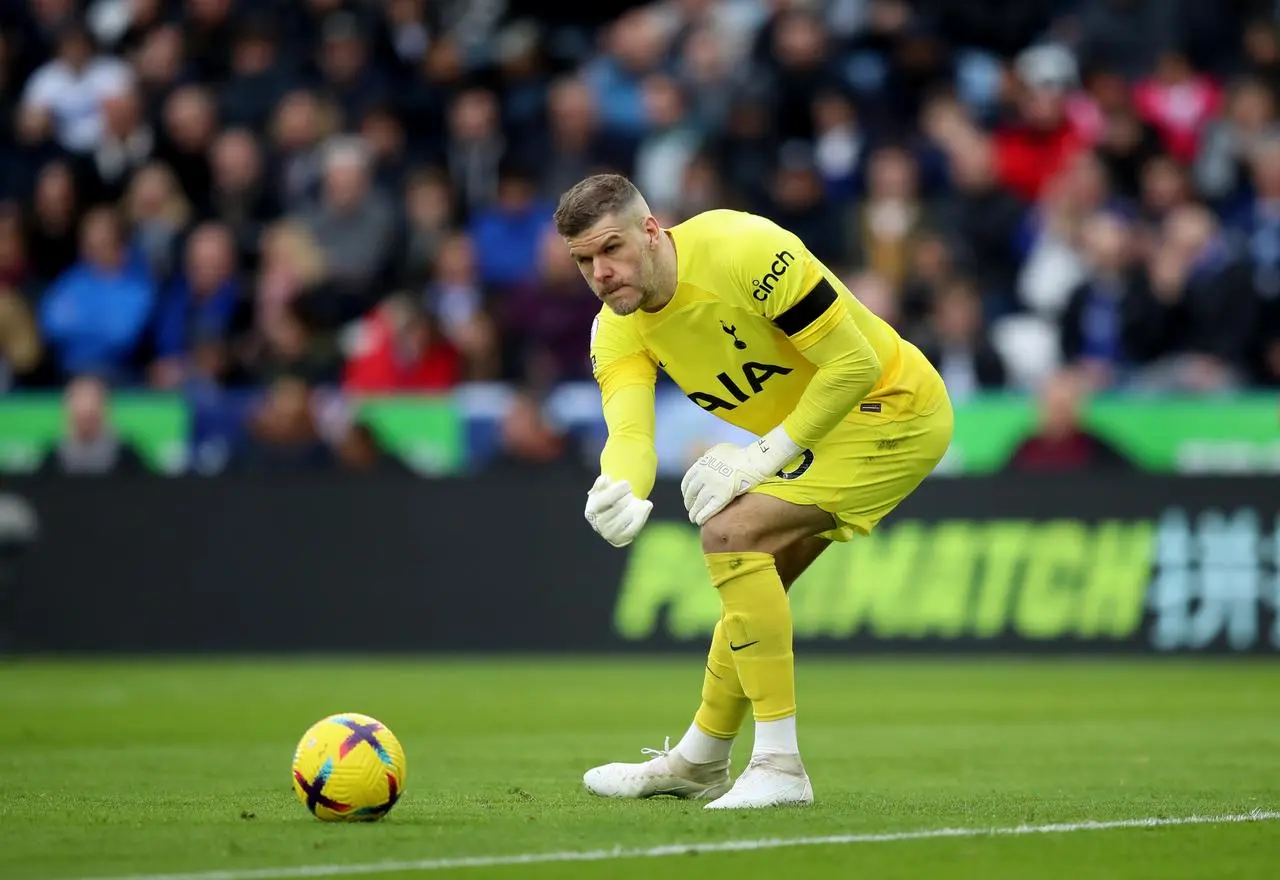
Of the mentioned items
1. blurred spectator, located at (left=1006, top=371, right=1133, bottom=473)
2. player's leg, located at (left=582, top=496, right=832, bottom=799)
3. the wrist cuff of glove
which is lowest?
blurred spectator, located at (left=1006, top=371, right=1133, bottom=473)

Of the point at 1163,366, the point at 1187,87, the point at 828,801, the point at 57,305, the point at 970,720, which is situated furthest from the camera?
the point at 1187,87

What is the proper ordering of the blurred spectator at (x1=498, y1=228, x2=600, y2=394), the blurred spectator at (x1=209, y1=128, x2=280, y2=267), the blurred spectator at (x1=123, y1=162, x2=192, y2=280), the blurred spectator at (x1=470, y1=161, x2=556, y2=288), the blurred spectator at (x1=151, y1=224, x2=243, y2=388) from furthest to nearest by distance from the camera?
the blurred spectator at (x1=209, y1=128, x2=280, y2=267) < the blurred spectator at (x1=123, y1=162, x2=192, y2=280) < the blurred spectator at (x1=470, y1=161, x2=556, y2=288) < the blurred spectator at (x1=151, y1=224, x2=243, y2=388) < the blurred spectator at (x1=498, y1=228, x2=600, y2=394)

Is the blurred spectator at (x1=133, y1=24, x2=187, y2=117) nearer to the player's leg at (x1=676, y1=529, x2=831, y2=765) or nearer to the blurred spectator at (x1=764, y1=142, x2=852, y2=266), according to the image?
the blurred spectator at (x1=764, y1=142, x2=852, y2=266)

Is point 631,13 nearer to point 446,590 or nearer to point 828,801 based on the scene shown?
point 446,590

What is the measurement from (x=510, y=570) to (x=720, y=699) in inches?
331

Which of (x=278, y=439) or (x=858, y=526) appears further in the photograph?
(x=278, y=439)

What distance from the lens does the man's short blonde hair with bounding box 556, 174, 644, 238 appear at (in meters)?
7.29

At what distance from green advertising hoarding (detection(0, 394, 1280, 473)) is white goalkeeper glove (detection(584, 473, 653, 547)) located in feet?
28.5

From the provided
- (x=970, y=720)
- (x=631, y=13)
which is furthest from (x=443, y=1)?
(x=970, y=720)

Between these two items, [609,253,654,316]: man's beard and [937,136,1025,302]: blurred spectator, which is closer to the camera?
[609,253,654,316]: man's beard

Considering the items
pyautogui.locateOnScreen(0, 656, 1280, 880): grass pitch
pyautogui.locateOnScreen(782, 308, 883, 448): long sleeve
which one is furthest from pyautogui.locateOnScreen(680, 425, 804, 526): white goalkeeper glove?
pyautogui.locateOnScreen(0, 656, 1280, 880): grass pitch

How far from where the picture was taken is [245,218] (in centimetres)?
1903

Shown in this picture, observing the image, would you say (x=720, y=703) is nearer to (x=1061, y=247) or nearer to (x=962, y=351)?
(x=962, y=351)

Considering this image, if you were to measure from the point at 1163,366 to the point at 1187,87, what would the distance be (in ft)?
12.9
